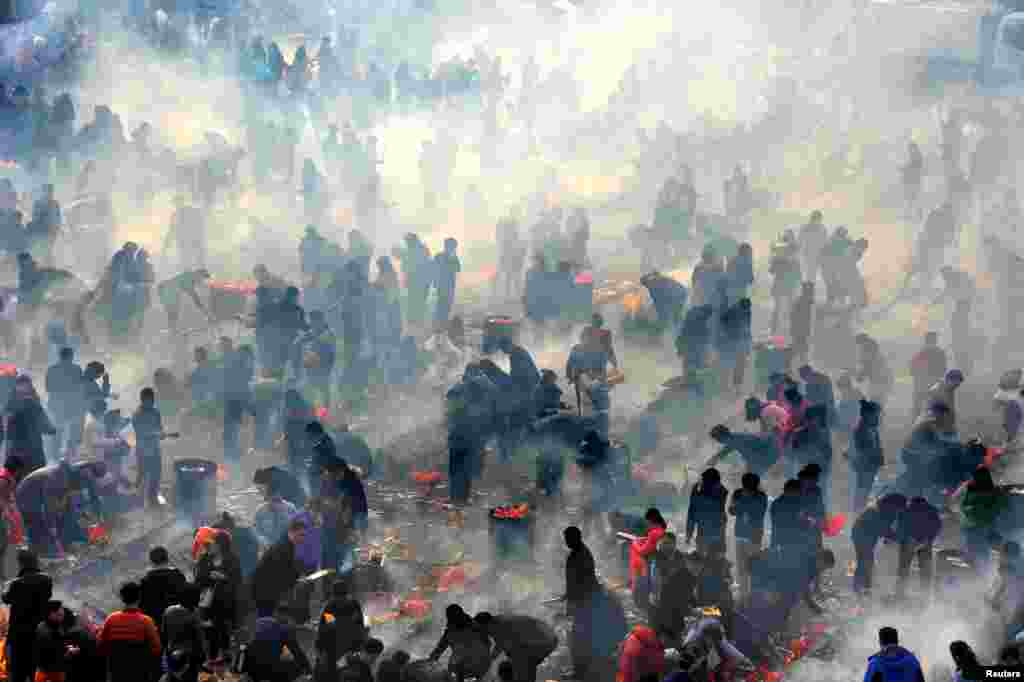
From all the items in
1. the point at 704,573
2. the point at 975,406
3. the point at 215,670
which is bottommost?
the point at 215,670

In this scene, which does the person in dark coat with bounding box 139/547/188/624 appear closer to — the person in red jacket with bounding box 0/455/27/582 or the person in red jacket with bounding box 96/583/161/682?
the person in red jacket with bounding box 96/583/161/682

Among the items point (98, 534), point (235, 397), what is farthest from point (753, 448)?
point (98, 534)

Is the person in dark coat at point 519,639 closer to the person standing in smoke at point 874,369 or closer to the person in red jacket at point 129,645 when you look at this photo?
the person in red jacket at point 129,645

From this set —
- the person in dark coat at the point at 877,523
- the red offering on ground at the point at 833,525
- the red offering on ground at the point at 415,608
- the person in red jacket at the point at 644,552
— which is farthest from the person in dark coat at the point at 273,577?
the red offering on ground at the point at 833,525

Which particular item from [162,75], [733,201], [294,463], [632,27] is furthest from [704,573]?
[632,27]

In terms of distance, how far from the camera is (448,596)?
49.0 feet

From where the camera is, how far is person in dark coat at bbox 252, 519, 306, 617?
13.5 m

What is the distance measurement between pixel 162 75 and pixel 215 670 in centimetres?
2634

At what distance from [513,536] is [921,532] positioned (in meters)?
4.54

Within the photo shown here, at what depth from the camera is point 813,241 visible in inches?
958

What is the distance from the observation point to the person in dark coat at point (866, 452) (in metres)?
15.9

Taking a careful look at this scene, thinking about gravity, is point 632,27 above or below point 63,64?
above

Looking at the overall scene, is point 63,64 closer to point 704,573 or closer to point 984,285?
point 984,285

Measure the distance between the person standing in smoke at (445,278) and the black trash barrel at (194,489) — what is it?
24.8 feet
